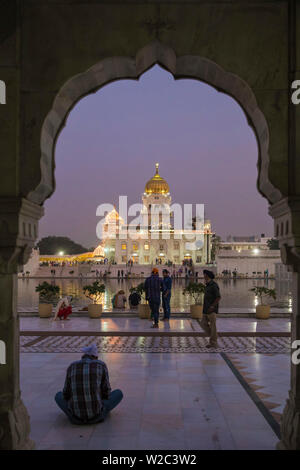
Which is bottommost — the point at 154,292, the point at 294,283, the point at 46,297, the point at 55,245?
the point at 46,297

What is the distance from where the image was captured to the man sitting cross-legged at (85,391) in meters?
4.20

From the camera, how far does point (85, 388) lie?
4195 mm

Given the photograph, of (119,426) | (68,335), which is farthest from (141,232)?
(119,426)

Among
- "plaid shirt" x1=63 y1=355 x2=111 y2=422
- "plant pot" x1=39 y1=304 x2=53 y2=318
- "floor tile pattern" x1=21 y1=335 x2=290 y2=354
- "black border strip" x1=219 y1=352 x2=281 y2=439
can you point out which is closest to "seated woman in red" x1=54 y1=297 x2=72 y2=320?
"plant pot" x1=39 y1=304 x2=53 y2=318

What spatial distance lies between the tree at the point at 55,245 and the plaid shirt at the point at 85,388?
276ft

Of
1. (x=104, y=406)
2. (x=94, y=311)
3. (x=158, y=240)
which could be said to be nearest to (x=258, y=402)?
(x=104, y=406)

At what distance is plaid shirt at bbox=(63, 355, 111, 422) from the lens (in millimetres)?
4191

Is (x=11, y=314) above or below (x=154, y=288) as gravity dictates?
above

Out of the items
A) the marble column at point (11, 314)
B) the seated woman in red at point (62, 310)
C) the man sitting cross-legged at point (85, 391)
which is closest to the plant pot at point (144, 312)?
the seated woman in red at point (62, 310)

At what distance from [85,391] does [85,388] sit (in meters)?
0.04

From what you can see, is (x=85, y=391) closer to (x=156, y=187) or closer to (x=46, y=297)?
(x=46, y=297)

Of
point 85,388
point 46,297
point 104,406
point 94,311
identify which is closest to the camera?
point 85,388

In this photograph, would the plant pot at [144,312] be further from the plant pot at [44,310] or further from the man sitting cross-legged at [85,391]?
the man sitting cross-legged at [85,391]
